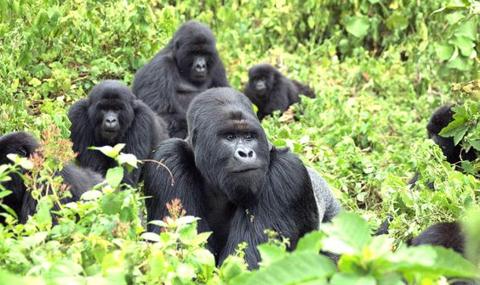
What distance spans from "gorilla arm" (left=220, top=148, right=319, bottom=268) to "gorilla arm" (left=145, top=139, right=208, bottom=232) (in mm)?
225

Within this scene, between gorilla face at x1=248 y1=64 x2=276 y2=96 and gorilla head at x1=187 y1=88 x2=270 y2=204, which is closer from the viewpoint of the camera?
gorilla head at x1=187 y1=88 x2=270 y2=204

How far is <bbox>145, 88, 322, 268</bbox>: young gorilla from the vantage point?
4840 millimetres

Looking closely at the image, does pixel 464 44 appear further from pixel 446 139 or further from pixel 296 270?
pixel 296 270

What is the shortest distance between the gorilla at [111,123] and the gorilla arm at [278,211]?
2.61m

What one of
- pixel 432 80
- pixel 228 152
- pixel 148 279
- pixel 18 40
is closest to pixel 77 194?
pixel 228 152

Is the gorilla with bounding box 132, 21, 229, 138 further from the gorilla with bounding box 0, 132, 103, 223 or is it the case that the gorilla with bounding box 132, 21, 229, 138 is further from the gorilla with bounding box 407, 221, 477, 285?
the gorilla with bounding box 407, 221, 477, 285

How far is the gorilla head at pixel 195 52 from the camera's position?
967 cm

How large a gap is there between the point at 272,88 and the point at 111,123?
A: 3.79 meters

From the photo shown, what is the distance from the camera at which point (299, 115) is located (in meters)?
9.55

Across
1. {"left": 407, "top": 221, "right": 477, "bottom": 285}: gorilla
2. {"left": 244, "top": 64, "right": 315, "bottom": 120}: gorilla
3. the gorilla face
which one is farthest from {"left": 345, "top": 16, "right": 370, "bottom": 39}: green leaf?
{"left": 407, "top": 221, "right": 477, "bottom": 285}: gorilla

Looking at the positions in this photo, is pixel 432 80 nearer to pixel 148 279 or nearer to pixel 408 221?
pixel 408 221

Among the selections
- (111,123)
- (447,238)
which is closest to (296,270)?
(447,238)

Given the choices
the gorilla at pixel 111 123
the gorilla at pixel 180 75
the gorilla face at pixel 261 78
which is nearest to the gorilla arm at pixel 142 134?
the gorilla at pixel 111 123

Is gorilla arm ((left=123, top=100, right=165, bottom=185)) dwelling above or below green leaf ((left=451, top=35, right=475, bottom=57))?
below
